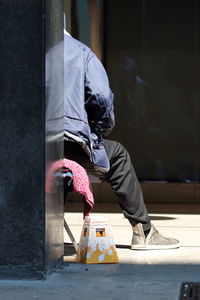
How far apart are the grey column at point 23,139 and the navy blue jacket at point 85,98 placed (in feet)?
2.66

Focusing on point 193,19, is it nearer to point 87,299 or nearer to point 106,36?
point 106,36

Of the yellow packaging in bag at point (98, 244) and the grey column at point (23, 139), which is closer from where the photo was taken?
the grey column at point (23, 139)

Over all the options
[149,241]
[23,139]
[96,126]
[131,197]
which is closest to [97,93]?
[96,126]

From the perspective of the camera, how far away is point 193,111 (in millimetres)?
11766

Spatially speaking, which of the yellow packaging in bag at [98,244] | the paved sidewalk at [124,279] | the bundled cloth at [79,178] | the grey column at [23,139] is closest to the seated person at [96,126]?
the bundled cloth at [79,178]

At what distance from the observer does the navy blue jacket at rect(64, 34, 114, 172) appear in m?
5.92

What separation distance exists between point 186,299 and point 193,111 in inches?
294

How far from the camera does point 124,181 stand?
6363mm

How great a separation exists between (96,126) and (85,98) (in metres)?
0.26

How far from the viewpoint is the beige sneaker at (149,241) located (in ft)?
21.1

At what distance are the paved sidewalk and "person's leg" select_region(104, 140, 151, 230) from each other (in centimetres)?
34

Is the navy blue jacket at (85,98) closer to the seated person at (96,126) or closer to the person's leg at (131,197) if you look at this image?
the seated person at (96,126)

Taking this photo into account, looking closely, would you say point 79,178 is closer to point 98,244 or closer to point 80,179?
point 80,179

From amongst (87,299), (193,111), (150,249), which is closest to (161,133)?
(193,111)
